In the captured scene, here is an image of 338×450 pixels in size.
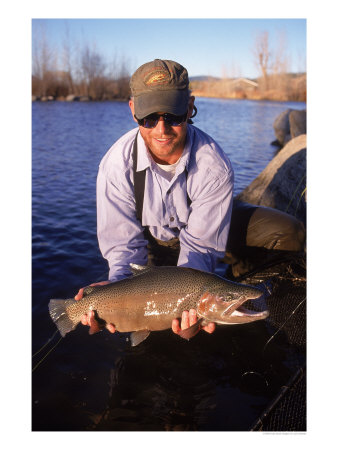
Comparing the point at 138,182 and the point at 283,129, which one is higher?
the point at 283,129

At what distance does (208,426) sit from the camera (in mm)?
2801

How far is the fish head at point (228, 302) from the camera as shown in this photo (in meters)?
2.62

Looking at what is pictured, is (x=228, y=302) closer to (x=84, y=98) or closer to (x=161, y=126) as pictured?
(x=161, y=126)

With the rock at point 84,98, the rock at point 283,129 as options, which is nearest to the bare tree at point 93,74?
the rock at point 84,98

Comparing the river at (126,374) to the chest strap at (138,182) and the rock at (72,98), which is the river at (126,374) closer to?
the chest strap at (138,182)

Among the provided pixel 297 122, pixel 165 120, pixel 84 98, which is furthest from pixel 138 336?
pixel 84 98

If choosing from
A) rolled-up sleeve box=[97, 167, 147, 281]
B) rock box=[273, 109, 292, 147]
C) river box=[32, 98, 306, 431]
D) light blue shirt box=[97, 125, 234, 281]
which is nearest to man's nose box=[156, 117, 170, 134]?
light blue shirt box=[97, 125, 234, 281]

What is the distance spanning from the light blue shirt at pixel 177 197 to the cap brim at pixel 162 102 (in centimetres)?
41

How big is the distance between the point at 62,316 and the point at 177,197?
1.58 m

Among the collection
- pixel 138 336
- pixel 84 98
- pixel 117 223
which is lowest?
pixel 138 336

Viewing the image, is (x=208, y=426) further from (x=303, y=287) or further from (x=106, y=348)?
(x=303, y=287)

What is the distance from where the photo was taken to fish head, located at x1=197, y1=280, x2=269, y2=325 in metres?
2.62

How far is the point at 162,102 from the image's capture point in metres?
2.96

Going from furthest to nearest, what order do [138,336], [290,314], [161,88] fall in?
[290,314] → [161,88] → [138,336]
